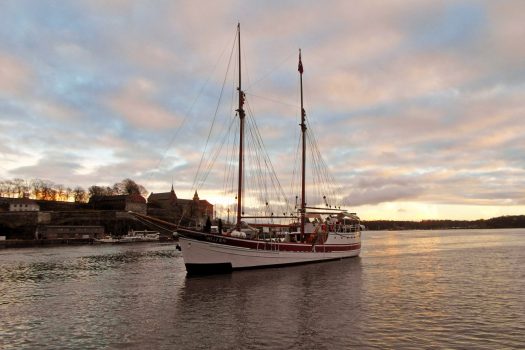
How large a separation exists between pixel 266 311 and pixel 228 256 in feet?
60.9

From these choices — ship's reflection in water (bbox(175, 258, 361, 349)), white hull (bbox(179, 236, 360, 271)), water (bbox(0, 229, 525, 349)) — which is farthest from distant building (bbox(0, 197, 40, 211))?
ship's reflection in water (bbox(175, 258, 361, 349))

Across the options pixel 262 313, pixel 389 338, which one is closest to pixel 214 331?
pixel 262 313

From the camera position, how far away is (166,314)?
25938mm

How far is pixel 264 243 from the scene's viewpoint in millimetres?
48500

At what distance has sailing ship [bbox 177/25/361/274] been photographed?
4369 centimetres

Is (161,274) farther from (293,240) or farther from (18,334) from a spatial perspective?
(18,334)

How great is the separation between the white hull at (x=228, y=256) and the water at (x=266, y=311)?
156 cm

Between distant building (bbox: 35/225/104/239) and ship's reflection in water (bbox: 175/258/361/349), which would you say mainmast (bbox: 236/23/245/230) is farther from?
distant building (bbox: 35/225/104/239)

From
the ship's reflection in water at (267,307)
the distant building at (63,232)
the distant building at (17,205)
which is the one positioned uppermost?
the distant building at (17,205)

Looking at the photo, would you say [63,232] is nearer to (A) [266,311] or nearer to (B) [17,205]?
(B) [17,205]

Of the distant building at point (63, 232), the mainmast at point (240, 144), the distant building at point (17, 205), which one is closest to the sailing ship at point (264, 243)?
the mainmast at point (240, 144)

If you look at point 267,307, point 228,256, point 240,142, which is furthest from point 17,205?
point 267,307

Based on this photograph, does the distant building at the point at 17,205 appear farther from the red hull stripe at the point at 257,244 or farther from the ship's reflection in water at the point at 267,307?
the ship's reflection in water at the point at 267,307

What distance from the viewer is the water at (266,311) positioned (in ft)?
65.6
